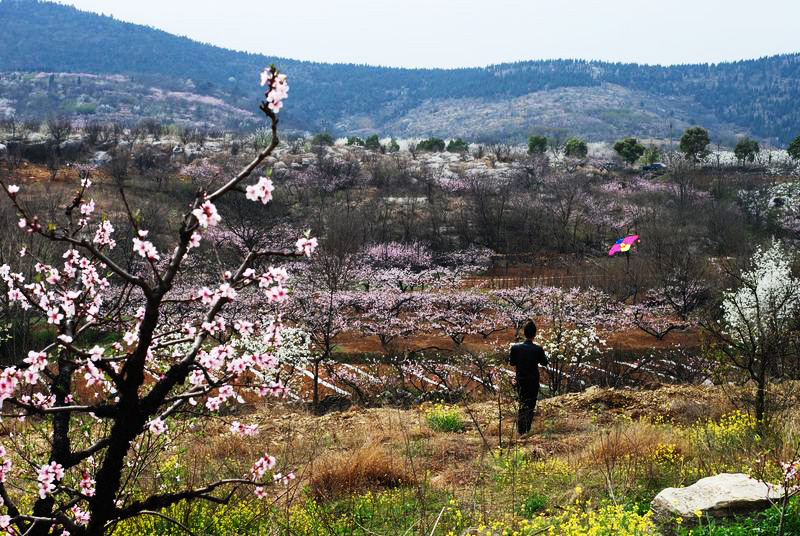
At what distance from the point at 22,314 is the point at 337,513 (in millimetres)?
18269

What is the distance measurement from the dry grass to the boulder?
2890mm

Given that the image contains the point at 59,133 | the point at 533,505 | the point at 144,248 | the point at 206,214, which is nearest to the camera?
the point at 206,214

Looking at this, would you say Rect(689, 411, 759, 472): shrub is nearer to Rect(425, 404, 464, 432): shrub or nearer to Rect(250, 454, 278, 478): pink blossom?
Rect(425, 404, 464, 432): shrub

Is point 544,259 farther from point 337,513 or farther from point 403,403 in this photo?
point 337,513

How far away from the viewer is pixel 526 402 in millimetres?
8773

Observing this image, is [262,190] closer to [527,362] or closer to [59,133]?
[527,362]

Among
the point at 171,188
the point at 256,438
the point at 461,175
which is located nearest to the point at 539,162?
the point at 461,175

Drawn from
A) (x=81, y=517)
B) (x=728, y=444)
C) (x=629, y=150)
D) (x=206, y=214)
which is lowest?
(x=728, y=444)

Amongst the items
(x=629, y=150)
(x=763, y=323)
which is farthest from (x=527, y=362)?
(x=629, y=150)

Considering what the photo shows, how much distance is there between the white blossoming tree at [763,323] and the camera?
29.2 ft

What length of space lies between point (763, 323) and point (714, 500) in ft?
39.6

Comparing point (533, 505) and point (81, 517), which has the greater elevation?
point (81, 517)

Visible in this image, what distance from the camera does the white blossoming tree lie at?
8.91 metres

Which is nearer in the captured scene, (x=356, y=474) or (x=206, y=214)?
(x=206, y=214)
